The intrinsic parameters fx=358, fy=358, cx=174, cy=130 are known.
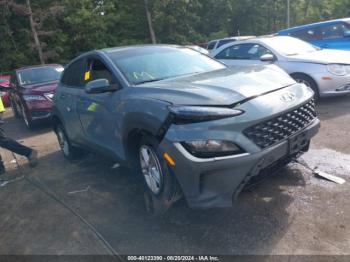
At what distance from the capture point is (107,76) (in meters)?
4.25

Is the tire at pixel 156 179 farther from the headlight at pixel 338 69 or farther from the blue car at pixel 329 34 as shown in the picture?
the blue car at pixel 329 34

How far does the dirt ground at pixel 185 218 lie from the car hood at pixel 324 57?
2.40 meters

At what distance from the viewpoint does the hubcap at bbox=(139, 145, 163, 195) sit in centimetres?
340

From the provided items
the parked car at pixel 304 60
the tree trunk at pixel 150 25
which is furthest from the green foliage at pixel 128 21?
the parked car at pixel 304 60

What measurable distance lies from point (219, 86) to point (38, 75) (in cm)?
770

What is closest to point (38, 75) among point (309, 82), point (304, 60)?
point (304, 60)

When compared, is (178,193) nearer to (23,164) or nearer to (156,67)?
(156,67)

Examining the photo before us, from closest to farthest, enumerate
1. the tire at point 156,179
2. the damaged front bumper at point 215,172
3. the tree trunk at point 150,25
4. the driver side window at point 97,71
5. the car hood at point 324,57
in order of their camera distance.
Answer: the damaged front bumper at point 215,172 → the tire at point 156,179 → the driver side window at point 97,71 → the car hood at point 324,57 → the tree trunk at point 150,25

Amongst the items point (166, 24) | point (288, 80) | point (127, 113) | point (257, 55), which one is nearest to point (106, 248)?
point (127, 113)

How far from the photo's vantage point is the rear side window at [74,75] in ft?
16.5

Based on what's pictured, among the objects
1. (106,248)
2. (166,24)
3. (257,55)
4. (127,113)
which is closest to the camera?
(106,248)

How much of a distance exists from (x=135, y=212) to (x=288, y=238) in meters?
1.59

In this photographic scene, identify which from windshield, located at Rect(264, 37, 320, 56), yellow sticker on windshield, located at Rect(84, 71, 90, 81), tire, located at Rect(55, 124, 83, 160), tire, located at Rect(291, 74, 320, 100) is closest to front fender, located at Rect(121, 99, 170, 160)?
yellow sticker on windshield, located at Rect(84, 71, 90, 81)

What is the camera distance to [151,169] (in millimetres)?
3551
